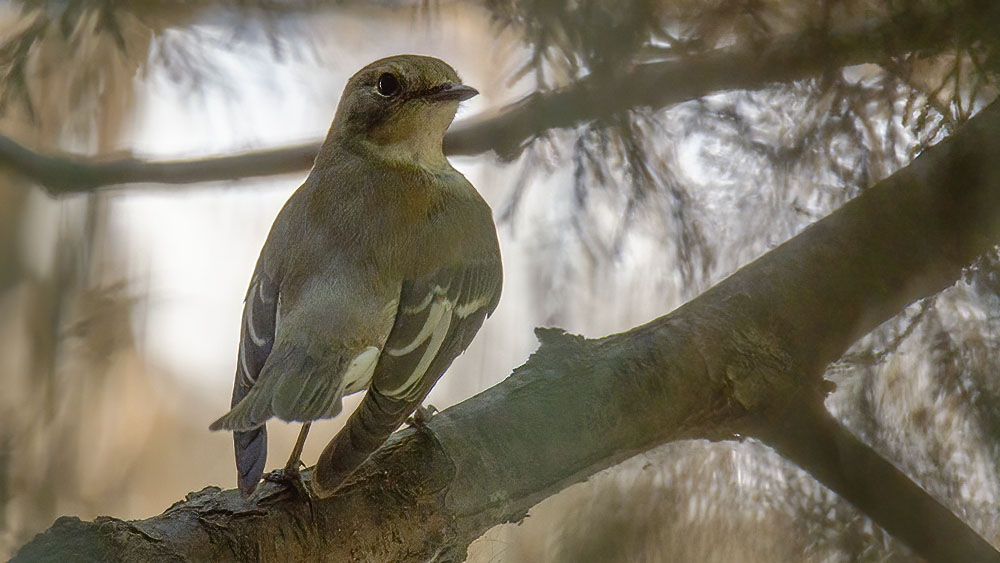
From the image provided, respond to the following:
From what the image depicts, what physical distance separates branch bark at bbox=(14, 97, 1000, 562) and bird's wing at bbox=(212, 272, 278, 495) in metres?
0.11

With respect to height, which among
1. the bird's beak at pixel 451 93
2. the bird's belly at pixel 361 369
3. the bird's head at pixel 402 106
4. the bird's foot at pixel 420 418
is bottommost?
the bird's foot at pixel 420 418

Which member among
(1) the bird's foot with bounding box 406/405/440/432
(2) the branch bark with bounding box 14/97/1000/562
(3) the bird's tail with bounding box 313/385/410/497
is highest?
(1) the bird's foot with bounding box 406/405/440/432

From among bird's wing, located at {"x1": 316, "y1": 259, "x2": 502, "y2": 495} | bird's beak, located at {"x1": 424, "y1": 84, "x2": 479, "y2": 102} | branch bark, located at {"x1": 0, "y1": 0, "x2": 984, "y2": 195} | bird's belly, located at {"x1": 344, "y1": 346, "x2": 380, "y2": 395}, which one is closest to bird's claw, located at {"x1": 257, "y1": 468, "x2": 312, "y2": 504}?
bird's wing, located at {"x1": 316, "y1": 259, "x2": 502, "y2": 495}

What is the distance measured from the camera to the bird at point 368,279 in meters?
1.76

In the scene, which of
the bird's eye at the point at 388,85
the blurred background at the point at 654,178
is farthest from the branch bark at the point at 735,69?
the bird's eye at the point at 388,85

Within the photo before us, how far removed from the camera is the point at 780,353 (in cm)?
200

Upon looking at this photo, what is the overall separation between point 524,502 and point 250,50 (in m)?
1.20

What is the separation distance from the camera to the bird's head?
2186 millimetres

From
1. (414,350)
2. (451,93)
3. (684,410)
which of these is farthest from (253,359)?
(684,410)

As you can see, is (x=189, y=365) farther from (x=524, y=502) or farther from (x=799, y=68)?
(x=799, y=68)

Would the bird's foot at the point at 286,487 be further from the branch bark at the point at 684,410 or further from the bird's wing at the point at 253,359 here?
the bird's wing at the point at 253,359

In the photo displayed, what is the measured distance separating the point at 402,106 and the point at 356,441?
1.02m

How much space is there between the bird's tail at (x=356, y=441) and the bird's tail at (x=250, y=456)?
0.36 ft

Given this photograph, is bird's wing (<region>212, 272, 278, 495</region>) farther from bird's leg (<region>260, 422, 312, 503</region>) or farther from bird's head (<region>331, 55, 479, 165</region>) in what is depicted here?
bird's head (<region>331, 55, 479, 165</region>)
